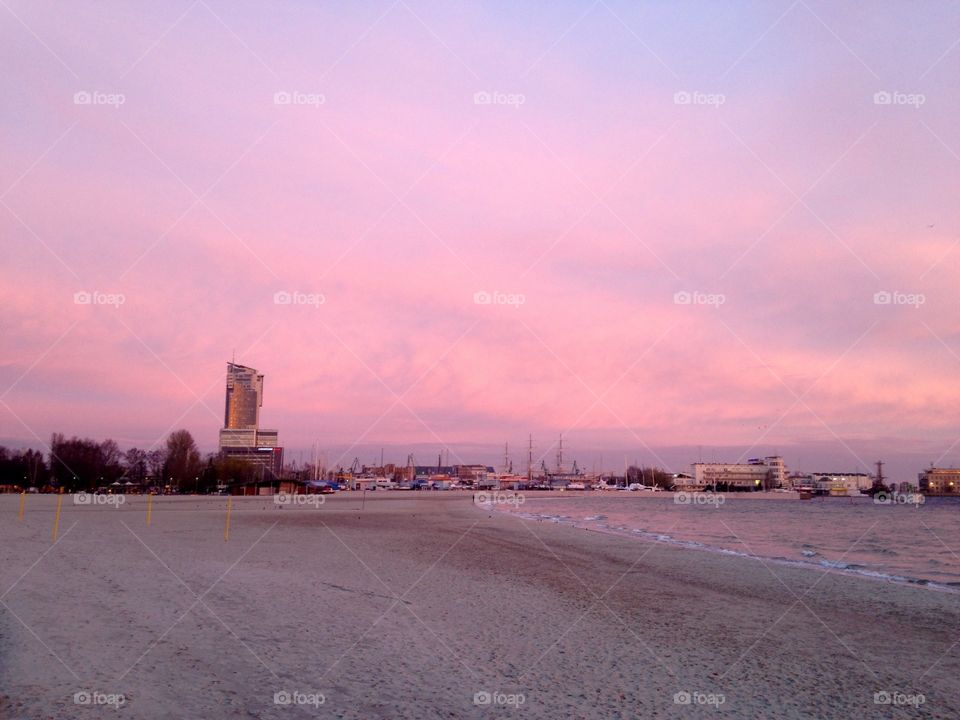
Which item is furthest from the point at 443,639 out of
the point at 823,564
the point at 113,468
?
the point at 113,468

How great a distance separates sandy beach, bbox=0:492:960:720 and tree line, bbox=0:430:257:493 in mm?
91812

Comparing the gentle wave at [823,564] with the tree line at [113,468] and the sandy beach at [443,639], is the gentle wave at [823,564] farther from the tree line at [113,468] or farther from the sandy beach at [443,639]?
the tree line at [113,468]

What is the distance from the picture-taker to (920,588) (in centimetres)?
2020

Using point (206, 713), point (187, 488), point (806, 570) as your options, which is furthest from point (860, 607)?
point (187, 488)

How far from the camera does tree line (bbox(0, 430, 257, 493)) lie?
105 m

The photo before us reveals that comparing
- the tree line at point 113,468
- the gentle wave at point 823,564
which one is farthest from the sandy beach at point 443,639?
the tree line at point 113,468

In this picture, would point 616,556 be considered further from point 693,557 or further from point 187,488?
point 187,488

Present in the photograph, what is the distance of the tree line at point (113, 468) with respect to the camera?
104875mm

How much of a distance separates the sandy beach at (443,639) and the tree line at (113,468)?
91812mm

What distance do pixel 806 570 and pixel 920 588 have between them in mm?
3614

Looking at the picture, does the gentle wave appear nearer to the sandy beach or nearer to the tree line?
the sandy beach

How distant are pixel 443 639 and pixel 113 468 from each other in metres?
125

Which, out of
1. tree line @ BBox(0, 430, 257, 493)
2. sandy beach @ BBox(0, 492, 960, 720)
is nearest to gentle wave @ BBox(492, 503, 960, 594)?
sandy beach @ BBox(0, 492, 960, 720)

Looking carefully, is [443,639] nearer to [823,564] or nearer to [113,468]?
[823,564]
